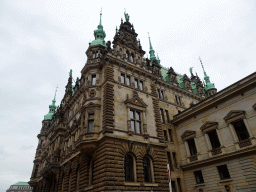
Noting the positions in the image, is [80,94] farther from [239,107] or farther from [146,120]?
[239,107]

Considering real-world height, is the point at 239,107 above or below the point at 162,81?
below

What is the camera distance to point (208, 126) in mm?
25438

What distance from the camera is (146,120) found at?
1042 inches

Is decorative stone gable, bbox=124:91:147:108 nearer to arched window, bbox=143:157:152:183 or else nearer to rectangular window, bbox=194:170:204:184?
arched window, bbox=143:157:152:183

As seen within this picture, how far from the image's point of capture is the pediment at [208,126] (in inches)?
969

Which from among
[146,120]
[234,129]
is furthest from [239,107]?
[146,120]

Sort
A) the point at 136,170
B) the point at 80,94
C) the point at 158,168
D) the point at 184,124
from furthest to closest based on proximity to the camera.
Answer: the point at 80,94 < the point at 184,124 < the point at 158,168 < the point at 136,170

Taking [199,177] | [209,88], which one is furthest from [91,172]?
[209,88]

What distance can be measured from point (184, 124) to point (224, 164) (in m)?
8.59

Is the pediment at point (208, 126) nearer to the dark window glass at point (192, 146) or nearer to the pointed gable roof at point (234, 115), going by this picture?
the pointed gable roof at point (234, 115)

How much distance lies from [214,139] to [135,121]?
1078 cm

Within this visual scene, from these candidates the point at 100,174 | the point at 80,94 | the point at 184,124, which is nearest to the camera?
the point at 100,174

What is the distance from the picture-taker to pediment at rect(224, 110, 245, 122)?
22.1m

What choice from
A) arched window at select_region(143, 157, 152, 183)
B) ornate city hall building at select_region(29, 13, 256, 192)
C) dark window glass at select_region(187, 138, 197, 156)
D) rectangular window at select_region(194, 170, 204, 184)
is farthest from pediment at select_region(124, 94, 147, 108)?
rectangular window at select_region(194, 170, 204, 184)
